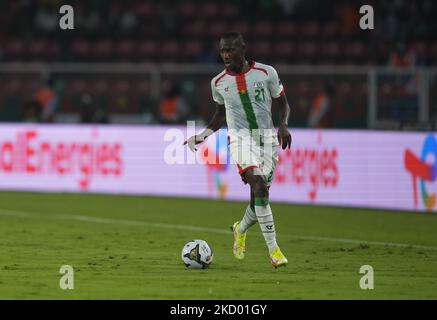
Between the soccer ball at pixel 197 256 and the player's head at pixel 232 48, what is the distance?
187 cm

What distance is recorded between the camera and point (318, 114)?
21.3 m

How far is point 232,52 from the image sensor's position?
11.3 metres

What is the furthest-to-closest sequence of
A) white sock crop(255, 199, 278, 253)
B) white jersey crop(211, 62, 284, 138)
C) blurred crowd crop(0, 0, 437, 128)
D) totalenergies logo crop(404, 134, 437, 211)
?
blurred crowd crop(0, 0, 437, 128)
totalenergies logo crop(404, 134, 437, 211)
white jersey crop(211, 62, 284, 138)
white sock crop(255, 199, 278, 253)

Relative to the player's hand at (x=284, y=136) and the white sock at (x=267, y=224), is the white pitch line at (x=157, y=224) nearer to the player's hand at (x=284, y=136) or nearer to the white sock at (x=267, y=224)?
the white sock at (x=267, y=224)


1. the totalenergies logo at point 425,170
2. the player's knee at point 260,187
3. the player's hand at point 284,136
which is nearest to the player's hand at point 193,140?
the player's knee at point 260,187

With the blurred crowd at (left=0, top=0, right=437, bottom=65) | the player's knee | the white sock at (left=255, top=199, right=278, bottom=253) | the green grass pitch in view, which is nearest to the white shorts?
the player's knee

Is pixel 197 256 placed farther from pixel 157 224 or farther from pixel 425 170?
pixel 425 170

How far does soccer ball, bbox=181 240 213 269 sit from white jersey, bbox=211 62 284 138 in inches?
50.2

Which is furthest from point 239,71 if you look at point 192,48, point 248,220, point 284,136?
point 192,48

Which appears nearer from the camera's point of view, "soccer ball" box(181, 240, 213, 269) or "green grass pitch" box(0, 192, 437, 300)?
"green grass pitch" box(0, 192, 437, 300)

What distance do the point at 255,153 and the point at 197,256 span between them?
1.21m

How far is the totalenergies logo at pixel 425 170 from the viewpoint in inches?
692

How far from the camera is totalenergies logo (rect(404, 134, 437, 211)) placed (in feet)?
57.7

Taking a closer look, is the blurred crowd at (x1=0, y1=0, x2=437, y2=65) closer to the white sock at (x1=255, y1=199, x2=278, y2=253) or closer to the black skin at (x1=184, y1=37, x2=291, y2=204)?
the black skin at (x1=184, y1=37, x2=291, y2=204)
